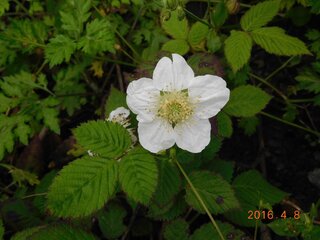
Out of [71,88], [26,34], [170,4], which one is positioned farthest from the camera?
[71,88]

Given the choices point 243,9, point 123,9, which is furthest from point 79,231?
point 243,9

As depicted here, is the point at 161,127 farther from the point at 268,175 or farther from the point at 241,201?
the point at 268,175

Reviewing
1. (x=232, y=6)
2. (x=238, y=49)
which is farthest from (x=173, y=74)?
(x=232, y=6)

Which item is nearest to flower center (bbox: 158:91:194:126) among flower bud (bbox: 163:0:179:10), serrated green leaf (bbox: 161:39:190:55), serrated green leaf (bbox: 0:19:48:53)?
flower bud (bbox: 163:0:179:10)

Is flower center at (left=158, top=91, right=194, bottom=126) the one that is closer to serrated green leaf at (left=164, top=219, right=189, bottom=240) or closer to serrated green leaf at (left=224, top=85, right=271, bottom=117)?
serrated green leaf at (left=224, top=85, right=271, bottom=117)

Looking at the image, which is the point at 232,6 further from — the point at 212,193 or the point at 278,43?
the point at 212,193
